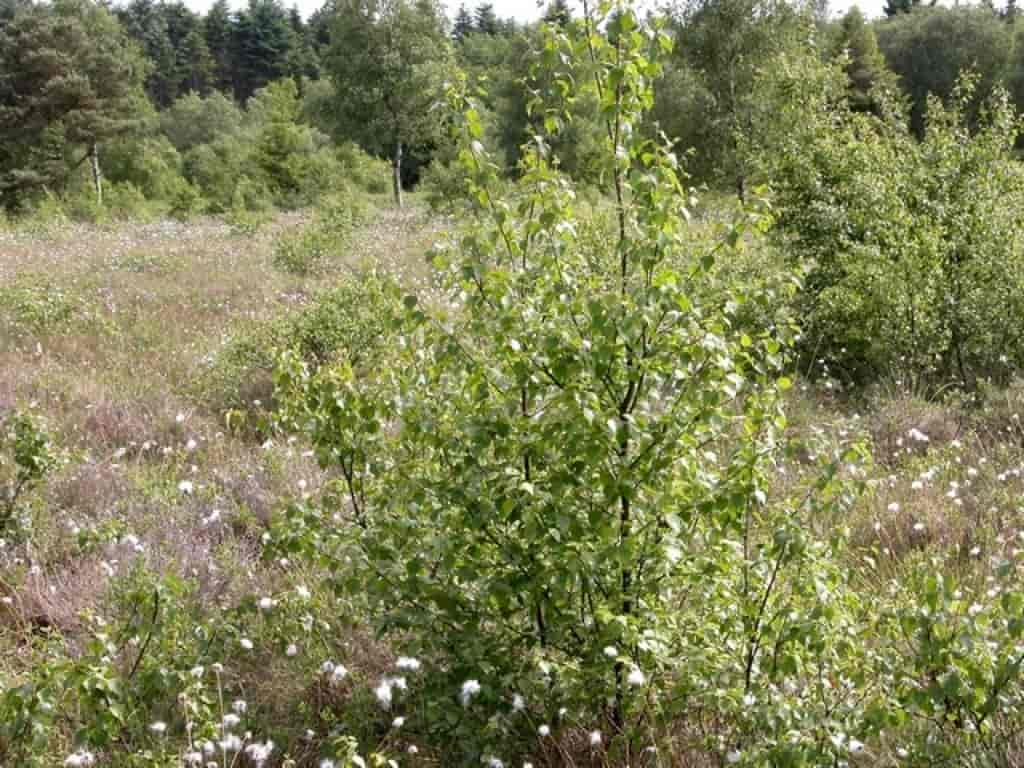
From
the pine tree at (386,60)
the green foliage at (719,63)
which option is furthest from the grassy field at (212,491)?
the pine tree at (386,60)

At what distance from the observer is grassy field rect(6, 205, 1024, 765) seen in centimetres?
364

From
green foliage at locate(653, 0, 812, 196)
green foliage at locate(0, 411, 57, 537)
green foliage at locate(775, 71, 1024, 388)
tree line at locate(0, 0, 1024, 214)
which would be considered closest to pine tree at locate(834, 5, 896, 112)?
tree line at locate(0, 0, 1024, 214)

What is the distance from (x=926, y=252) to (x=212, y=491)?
6517mm

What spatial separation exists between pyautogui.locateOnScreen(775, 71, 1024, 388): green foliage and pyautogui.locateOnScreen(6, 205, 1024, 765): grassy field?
1.94 feet

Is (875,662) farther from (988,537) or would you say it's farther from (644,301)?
(988,537)

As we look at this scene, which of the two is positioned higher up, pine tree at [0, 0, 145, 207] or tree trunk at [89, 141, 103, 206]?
pine tree at [0, 0, 145, 207]

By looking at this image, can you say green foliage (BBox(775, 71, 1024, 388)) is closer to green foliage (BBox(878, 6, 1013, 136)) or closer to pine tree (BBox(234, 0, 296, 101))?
green foliage (BBox(878, 6, 1013, 136))

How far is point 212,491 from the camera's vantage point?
5.59 metres

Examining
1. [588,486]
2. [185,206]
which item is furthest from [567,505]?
[185,206]

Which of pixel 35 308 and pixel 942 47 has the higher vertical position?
pixel 942 47

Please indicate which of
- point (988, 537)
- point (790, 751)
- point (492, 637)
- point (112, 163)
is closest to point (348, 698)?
point (492, 637)

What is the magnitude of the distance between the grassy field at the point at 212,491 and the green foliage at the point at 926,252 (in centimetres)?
59

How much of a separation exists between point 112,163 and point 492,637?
157 ft

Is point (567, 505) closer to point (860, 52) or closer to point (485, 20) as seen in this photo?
point (860, 52)
